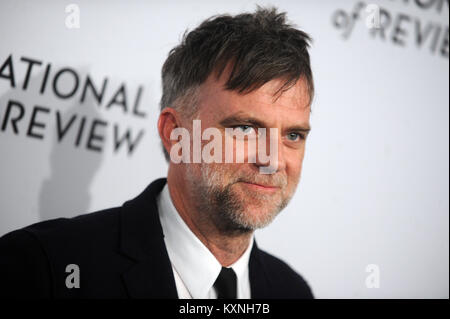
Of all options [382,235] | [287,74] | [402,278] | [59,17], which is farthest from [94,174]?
[402,278]

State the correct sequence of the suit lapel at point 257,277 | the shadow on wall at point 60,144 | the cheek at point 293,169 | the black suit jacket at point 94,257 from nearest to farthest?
the black suit jacket at point 94,257 < the cheek at point 293,169 < the suit lapel at point 257,277 < the shadow on wall at point 60,144

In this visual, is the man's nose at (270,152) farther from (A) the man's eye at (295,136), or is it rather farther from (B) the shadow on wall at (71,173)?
(B) the shadow on wall at (71,173)

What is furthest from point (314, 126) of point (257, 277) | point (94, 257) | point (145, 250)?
point (94, 257)

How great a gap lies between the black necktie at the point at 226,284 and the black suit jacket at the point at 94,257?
0.15 meters

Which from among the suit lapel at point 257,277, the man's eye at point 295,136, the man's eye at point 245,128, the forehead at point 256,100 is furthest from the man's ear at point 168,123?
the suit lapel at point 257,277

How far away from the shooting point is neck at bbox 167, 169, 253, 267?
1.56 meters

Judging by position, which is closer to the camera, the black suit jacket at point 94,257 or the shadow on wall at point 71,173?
the black suit jacket at point 94,257

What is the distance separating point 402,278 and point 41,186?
162cm

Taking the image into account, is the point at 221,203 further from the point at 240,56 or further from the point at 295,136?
the point at 240,56

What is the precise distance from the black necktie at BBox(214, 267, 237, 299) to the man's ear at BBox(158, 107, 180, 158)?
1.39 feet

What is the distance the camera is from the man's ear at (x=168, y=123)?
1563 millimetres

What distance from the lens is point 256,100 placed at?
143 cm

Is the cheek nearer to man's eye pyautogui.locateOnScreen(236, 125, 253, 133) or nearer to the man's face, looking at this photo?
the man's face

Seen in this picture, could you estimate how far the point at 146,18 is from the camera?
1946mm
